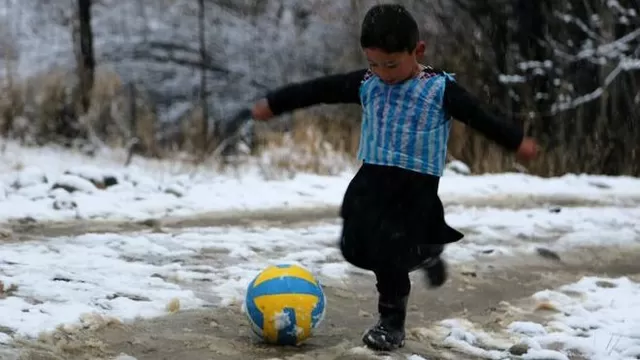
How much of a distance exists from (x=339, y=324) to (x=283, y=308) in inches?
26.6

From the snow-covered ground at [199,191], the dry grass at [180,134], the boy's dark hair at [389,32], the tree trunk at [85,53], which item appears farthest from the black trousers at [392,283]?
the tree trunk at [85,53]

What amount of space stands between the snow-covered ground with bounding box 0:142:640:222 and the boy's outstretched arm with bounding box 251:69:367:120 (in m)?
3.65

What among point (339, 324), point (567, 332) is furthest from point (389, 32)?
point (567, 332)

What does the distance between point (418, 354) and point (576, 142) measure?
34.0 feet

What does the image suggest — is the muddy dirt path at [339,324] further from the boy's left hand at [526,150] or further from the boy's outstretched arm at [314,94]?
the boy's outstretched arm at [314,94]

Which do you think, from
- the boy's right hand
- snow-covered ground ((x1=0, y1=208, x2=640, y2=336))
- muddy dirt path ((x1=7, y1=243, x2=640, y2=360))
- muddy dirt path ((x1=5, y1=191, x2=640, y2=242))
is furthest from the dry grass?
the boy's right hand

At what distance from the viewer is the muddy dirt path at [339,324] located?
150 inches

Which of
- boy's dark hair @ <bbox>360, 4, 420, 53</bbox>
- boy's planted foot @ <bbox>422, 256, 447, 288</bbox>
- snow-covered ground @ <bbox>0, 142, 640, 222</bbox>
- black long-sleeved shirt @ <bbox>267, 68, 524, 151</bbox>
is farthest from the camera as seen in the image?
snow-covered ground @ <bbox>0, 142, 640, 222</bbox>

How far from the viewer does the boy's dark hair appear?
3.75m

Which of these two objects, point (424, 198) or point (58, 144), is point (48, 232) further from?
point (58, 144)

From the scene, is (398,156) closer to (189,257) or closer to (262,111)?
(262,111)

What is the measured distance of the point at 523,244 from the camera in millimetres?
7031

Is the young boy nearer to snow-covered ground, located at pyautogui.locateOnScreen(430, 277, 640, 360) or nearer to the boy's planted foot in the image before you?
the boy's planted foot

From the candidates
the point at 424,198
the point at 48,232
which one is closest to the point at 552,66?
the point at 48,232
